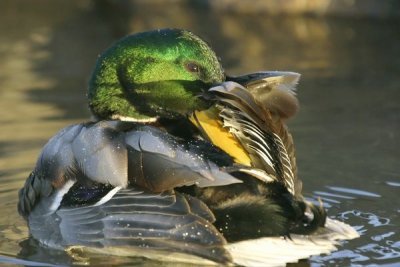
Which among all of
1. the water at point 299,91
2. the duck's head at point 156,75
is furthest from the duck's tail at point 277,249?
the duck's head at point 156,75

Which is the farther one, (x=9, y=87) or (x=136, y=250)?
(x=9, y=87)

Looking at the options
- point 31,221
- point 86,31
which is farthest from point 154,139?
point 86,31

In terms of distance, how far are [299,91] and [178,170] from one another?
418 cm

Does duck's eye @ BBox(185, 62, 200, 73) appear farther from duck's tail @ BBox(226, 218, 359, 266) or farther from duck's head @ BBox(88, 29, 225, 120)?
duck's tail @ BBox(226, 218, 359, 266)

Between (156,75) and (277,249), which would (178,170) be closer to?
(277,249)

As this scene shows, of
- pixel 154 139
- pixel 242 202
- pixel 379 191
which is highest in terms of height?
pixel 154 139

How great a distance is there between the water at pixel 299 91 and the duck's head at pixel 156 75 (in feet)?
2.62

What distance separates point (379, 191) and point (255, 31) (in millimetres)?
5506

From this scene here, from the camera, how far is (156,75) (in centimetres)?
499

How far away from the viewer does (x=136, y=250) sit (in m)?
4.36

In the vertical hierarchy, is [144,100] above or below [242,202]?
above

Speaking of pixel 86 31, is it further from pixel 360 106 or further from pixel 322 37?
pixel 360 106

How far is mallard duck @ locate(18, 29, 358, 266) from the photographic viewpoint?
4289mm

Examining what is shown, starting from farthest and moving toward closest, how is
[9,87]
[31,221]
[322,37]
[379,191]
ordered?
1. [322,37]
2. [9,87]
3. [379,191]
4. [31,221]
